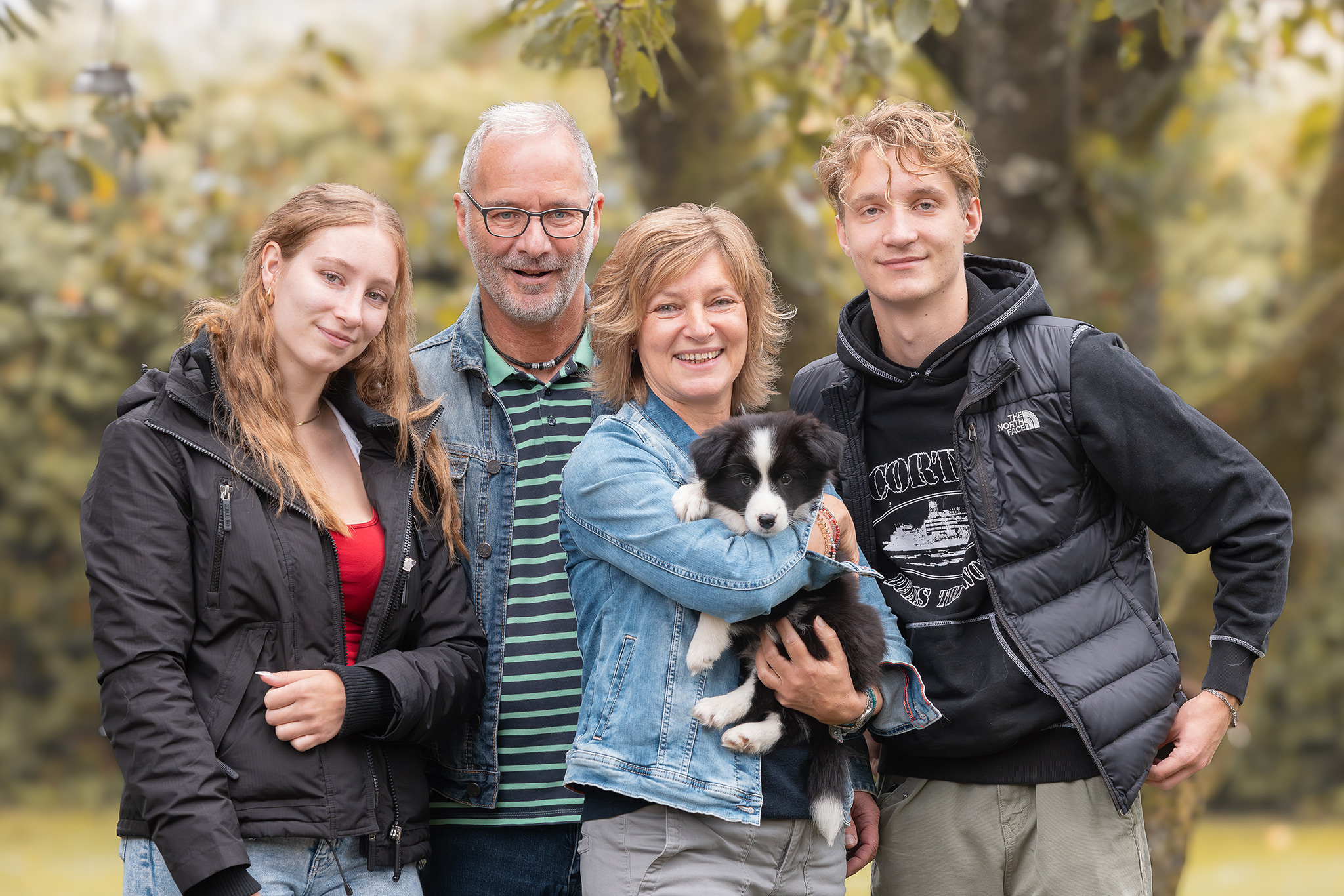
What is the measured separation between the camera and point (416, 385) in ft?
10.2

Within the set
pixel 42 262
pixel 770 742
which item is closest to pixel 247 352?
pixel 770 742

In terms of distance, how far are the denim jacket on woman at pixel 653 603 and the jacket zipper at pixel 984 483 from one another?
38 centimetres

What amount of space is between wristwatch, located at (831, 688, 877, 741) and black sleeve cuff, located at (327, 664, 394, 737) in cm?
101

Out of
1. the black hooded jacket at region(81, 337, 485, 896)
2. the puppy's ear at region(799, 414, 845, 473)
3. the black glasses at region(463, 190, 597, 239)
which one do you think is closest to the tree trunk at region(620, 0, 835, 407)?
the black glasses at region(463, 190, 597, 239)

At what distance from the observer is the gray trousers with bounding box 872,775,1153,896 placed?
8.96 ft

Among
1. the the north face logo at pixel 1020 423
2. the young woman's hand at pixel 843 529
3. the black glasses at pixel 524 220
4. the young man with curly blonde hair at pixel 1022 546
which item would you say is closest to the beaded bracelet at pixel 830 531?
the young woman's hand at pixel 843 529

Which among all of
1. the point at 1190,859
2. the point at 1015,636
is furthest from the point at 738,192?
the point at 1190,859

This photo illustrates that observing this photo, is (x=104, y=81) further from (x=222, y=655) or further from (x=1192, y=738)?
(x=1192, y=738)

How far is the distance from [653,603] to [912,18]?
200 cm

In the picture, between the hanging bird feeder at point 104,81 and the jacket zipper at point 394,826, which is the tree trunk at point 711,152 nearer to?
the hanging bird feeder at point 104,81

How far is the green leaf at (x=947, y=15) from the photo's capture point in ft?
11.5

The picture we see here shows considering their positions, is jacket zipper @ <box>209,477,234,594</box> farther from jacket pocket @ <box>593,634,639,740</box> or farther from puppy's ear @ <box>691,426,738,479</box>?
puppy's ear @ <box>691,426,738,479</box>

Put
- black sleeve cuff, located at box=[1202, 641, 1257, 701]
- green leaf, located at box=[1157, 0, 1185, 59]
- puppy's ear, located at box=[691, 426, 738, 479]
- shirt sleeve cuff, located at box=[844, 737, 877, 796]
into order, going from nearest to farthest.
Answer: puppy's ear, located at box=[691, 426, 738, 479] < black sleeve cuff, located at box=[1202, 641, 1257, 701] < shirt sleeve cuff, located at box=[844, 737, 877, 796] < green leaf, located at box=[1157, 0, 1185, 59]

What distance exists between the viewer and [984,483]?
2783mm
